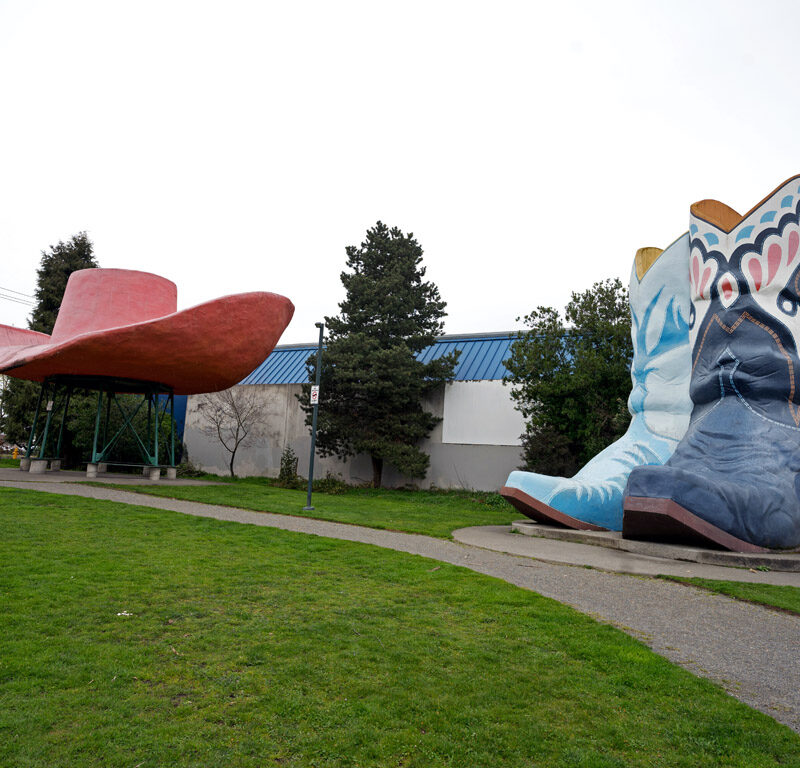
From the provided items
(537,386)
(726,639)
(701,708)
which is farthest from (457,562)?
(537,386)

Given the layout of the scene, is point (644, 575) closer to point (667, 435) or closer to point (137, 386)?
point (667, 435)

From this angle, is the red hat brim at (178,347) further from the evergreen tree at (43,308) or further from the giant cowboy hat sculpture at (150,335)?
the evergreen tree at (43,308)

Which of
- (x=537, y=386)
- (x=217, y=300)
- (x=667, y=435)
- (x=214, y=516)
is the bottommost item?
(x=214, y=516)

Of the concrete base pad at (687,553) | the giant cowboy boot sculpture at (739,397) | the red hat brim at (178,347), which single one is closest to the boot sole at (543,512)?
the concrete base pad at (687,553)

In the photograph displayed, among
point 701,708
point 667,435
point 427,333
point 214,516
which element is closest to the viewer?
point 701,708

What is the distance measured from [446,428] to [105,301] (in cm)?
Answer: 1202

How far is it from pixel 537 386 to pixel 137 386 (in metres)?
12.3

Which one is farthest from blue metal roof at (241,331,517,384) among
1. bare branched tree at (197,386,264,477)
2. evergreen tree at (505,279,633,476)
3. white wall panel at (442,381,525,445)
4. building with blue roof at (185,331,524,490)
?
evergreen tree at (505,279,633,476)

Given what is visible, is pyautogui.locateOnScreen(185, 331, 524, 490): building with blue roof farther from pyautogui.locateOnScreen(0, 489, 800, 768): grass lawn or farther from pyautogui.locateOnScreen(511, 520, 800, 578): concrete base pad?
pyautogui.locateOnScreen(0, 489, 800, 768): grass lawn

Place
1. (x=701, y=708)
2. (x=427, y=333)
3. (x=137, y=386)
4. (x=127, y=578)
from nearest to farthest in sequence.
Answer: (x=701, y=708) < (x=127, y=578) < (x=137, y=386) < (x=427, y=333)

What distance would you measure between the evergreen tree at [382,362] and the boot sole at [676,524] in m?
12.5

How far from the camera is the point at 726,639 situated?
4.84 m

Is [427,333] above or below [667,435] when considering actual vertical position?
above

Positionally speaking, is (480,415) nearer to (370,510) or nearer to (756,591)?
(370,510)
